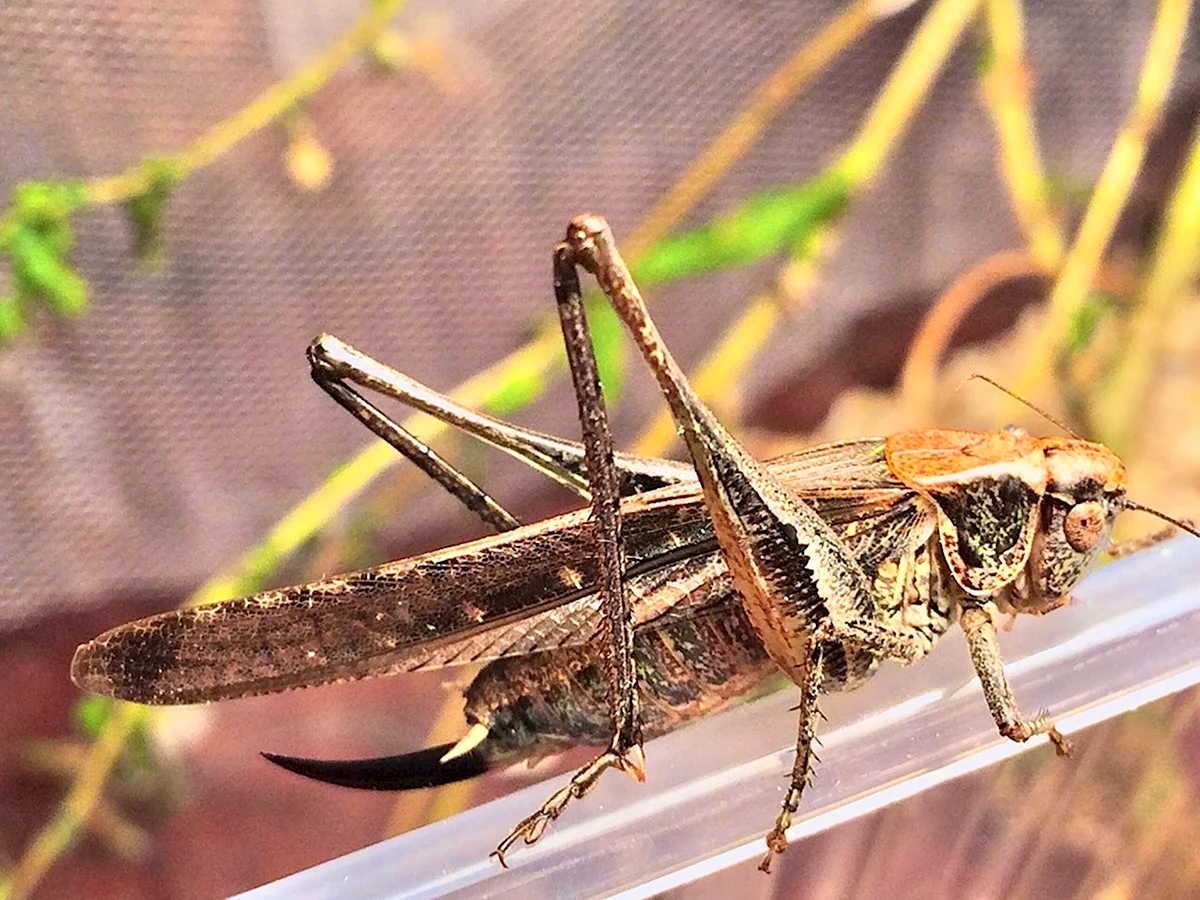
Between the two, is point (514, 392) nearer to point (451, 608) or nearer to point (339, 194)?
point (339, 194)

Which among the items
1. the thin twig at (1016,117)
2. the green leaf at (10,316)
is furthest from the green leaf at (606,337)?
the green leaf at (10,316)

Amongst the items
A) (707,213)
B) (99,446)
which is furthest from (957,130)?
(99,446)

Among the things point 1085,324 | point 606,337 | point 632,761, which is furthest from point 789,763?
point 1085,324

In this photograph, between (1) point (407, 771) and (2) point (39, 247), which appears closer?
(1) point (407, 771)

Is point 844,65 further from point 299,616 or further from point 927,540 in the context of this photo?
point 299,616

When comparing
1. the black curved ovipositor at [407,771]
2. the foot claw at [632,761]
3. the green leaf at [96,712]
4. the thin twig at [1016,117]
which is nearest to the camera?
the foot claw at [632,761]

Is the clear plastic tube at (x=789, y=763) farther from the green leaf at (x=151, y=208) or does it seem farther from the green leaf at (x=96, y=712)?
the green leaf at (x=151, y=208)

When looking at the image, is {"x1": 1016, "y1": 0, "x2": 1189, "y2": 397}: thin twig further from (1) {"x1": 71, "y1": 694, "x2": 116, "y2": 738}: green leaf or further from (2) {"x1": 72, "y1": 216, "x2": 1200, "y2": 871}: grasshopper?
(1) {"x1": 71, "y1": 694, "x2": 116, "y2": 738}: green leaf
